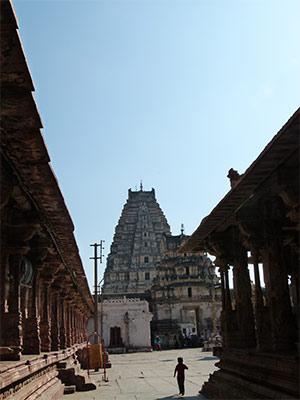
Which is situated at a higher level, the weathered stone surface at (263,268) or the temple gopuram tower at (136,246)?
the temple gopuram tower at (136,246)

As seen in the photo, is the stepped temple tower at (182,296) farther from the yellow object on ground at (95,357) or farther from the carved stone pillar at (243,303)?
the carved stone pillar at (243,303)

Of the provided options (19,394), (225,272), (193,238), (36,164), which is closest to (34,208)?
(36,164)

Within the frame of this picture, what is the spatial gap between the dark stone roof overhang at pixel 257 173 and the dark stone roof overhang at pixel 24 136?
8.98 feet

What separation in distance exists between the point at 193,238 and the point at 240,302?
6.44 ft

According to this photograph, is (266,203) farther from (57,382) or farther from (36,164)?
(57,382)

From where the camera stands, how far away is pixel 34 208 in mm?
8352

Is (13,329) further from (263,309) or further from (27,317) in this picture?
(263,309)

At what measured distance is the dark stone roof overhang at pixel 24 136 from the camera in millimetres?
3760

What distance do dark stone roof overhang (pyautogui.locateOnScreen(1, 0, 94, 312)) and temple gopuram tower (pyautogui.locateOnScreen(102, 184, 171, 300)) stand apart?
207 ft

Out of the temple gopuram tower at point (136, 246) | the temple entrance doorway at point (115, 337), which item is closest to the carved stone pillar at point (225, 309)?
the temple entrance doorway at point (115, 337)

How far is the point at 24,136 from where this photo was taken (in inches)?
213

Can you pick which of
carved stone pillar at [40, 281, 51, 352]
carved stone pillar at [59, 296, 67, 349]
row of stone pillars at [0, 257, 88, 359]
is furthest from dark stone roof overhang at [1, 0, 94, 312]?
carved stone pillar at [59, 296, 67, 349]

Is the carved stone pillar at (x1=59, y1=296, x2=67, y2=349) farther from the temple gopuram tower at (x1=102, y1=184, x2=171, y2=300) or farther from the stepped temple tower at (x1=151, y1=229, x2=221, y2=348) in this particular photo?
the temple gopuram tower at (x1=102, y1=184, x2=171, y2=300)

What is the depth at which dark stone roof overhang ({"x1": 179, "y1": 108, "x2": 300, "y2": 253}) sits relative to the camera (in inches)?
215
